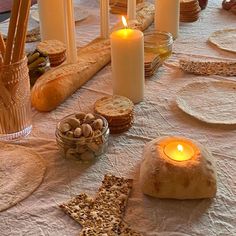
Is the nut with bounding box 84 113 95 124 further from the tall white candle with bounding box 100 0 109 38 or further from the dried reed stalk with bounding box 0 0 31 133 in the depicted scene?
the tall white candle with bounding box 100 0 109 38

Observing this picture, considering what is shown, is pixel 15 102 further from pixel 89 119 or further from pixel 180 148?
pixel 180 148

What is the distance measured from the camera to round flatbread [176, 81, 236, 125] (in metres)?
0.75

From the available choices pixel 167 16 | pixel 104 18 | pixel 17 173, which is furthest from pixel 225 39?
pixel 17 173

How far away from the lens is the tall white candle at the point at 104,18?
937 mm

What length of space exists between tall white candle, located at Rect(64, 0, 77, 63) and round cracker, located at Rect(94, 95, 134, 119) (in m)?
0.15

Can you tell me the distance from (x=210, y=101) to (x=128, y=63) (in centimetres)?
16

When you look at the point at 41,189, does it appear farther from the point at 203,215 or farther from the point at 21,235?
the point at 203,215

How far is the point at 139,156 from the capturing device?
2.16 feet

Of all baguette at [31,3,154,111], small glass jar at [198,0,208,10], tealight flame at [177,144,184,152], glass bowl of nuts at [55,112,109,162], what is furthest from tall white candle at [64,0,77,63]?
small glass jar at [198,0,208,10]

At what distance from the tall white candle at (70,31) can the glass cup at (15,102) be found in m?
0.16

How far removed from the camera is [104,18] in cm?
96

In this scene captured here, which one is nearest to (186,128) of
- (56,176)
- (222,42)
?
(56,176)

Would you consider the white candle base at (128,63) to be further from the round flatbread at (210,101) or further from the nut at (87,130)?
the nut at (87,130)

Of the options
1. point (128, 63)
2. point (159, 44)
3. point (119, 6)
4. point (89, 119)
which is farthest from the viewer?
point (119, 6)
